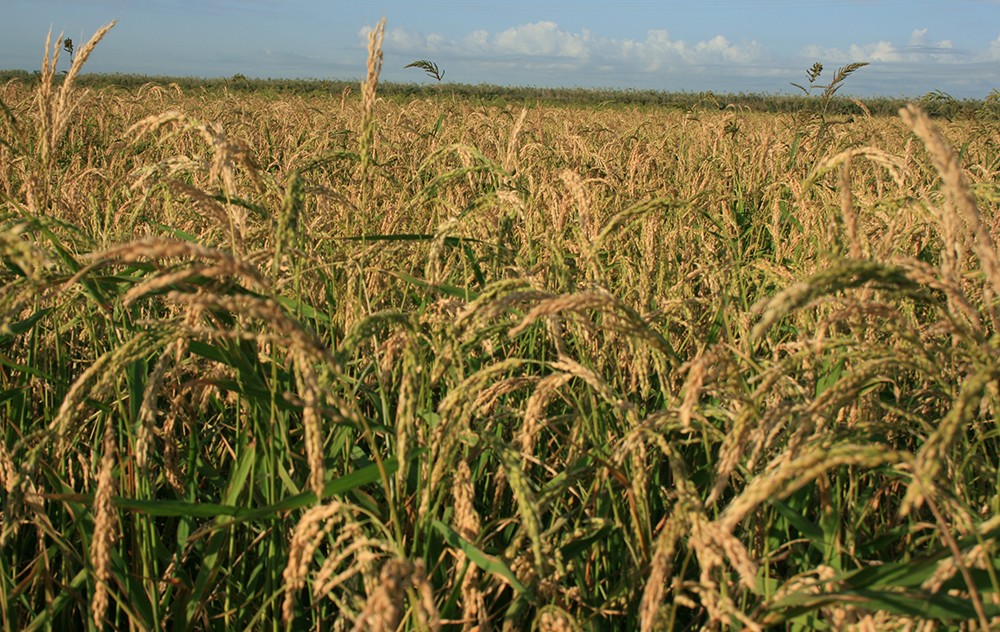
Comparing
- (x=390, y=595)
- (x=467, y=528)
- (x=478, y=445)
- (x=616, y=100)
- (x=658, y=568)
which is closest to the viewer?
(x=390, y=595)

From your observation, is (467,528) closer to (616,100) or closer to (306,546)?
(306,546)

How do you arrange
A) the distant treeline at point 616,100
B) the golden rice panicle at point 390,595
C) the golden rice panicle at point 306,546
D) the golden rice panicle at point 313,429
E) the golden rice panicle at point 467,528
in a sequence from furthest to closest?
the distant treeline at point 616,100
the golden rice panicle at point 467,528
the golden rice panicle at point 306,546
the golden rice panicle at point 313,429
the golden rice panicle at point 390,595

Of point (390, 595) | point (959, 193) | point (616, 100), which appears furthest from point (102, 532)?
point (616, 100)

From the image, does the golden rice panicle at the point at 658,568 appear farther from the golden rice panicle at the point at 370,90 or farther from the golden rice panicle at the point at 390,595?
the golden rice panicle at the point at 370,90

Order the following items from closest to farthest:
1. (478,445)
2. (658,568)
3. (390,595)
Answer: (390,595) → (658,568) → (478,445)

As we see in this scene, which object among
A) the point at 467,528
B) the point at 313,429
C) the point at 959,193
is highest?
the point at 959,193

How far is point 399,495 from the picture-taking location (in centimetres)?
119

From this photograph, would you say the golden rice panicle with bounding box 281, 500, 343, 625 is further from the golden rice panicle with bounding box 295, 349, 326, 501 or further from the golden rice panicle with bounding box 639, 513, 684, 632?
the golden rice panicle with bounding box 639, 513, 684, 632

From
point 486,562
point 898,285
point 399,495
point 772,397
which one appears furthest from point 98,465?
point 898,285

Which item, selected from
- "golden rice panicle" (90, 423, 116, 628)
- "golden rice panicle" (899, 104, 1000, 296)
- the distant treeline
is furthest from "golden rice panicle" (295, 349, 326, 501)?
the distant treeline

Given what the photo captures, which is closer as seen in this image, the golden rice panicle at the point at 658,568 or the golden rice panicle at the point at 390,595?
the golden rice panicle at the point at 390,595

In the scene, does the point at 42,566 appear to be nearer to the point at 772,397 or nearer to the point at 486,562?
the point at 486,562

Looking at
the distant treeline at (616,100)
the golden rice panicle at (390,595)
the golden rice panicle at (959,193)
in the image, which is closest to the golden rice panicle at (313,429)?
the golden rice panicle at (390,595)

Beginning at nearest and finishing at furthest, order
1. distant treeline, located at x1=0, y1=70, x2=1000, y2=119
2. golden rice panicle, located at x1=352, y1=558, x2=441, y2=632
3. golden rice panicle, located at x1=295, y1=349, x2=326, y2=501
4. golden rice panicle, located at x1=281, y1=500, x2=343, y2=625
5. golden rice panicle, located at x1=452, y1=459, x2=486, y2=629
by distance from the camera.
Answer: golden rice panicle, located at x1=352, y1=558, x2=441, y2=632, golden rice panicle, located at x1=295, y1=349, x2=326, y2=501, golden rice panicle, located at x1=281, y1=500, x2=343, y2=625, golden rice panicle, located at x1=452, y1=459, x2=486, y2=629, distant treeline, located at x1=0, y1=70, x2=1000, y2=119
